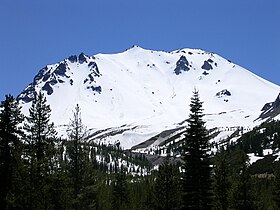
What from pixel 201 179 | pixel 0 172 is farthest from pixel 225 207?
pixel 0 172

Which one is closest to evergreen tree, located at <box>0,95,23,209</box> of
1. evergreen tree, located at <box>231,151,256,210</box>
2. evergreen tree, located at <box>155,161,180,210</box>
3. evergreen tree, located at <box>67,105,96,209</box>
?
evergreen tree, located at <box>67,105,96,209</box>

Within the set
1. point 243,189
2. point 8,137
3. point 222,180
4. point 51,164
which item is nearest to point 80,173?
point 51,164

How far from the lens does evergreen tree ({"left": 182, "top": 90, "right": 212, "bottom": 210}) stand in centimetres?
3974

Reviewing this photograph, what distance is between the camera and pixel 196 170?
131ft

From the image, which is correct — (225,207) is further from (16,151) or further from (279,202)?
(16,151)

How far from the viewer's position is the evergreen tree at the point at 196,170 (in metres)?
39.7

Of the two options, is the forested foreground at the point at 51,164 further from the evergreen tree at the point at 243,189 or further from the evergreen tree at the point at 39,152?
the evergreen tree at the point at 243,189

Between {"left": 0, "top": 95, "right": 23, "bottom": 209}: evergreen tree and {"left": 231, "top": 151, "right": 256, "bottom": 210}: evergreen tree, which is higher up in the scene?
{"left": 0, "top": 95, "right": 23, "bottom": 209}: evergreen tree

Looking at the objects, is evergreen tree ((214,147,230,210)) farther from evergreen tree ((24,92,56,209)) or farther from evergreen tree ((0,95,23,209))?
evergreen tree ((0,95,23,209))

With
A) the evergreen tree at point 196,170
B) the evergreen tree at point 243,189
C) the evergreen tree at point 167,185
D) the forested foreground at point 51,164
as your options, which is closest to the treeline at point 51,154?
the forested foreground at point 51,164

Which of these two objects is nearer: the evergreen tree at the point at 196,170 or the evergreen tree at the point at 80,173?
the evergreen tree at the point at 80,173

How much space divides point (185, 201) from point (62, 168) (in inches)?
431

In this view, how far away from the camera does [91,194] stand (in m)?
38.4

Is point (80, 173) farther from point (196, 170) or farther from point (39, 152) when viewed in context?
point (196, 170)
